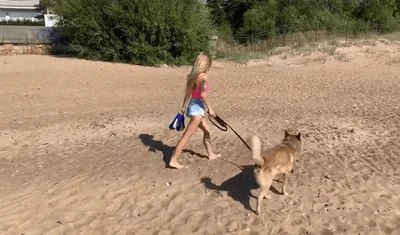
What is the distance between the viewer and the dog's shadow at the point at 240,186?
209 inches

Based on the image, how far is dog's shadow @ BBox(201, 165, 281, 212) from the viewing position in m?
5.30

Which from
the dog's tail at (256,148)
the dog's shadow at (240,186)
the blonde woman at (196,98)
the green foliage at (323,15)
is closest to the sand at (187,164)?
the dog's shadow at (240,186)

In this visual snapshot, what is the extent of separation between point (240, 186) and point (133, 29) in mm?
15730

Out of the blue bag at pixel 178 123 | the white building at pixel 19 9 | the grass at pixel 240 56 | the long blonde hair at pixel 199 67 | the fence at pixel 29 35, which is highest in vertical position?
the white building at pixel 19 9

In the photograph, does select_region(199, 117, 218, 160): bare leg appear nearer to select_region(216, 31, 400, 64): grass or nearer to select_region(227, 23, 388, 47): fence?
select_region(216, 31, 400, 64): grass

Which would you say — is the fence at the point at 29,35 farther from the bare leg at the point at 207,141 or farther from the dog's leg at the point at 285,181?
the dog's leg at the point at 285,181

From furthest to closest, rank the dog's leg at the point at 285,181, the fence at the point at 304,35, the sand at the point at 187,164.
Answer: the fence at the point at 304,35 → the dog's leg at the point at 285,181 → the sand at the point at 187,164

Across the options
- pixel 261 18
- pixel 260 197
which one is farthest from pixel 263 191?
pixel 261 18

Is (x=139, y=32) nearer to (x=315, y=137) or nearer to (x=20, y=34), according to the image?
(x=20, y=34)

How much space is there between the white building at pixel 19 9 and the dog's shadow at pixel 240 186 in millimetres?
53940

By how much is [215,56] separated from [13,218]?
19.8 metres

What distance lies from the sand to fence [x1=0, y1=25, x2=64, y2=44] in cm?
1001

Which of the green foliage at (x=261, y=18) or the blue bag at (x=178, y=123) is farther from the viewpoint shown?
the green foliage at (x=261, y=18)

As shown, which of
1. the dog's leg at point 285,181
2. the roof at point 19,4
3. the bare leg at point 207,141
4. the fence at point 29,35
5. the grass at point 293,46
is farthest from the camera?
the roof at point 19,4
